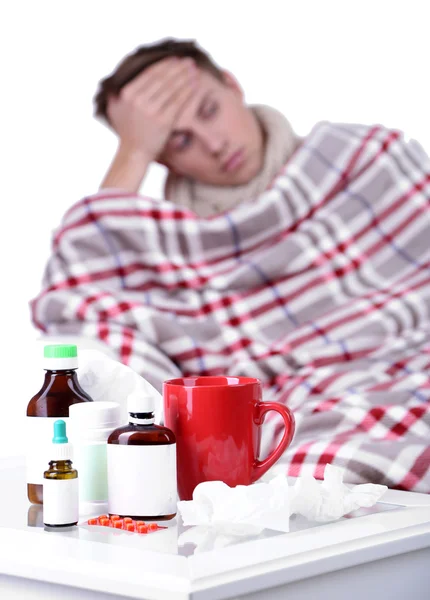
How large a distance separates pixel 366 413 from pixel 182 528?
64cm

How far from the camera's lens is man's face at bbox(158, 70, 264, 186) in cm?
238

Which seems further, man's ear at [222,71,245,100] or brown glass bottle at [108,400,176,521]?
man's ear at [222,71,245,100]

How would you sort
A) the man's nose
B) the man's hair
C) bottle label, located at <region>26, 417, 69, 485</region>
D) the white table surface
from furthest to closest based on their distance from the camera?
the man's nose, the man's hair, bottle label, located at <region>26, 417, 69, 485</region>, the white table surface

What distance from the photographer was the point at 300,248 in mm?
2174

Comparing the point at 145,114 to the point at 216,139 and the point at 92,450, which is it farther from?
the point at 92,450

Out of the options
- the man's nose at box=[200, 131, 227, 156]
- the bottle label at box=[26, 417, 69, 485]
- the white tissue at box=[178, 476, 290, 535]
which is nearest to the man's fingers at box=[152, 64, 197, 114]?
the man's nose at box=[200, 131, 227, 156]

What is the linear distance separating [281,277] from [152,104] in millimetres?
572

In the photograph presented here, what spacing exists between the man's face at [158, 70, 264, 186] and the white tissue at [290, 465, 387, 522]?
1.67 m

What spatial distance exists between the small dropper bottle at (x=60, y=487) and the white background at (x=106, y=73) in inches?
41.6

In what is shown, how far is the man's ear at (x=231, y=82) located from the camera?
2434 millimetres

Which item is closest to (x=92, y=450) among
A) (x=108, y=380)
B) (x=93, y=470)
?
(x=93, y=470)

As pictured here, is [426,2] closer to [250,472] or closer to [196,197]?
[196,197]

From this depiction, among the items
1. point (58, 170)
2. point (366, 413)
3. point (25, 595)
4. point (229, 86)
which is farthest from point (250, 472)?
point (229, 86)

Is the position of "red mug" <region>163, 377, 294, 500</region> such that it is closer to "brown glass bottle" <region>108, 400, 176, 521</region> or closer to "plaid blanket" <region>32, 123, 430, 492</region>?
"brown glass bottle" <region>108, 400, 176, 521</region>
